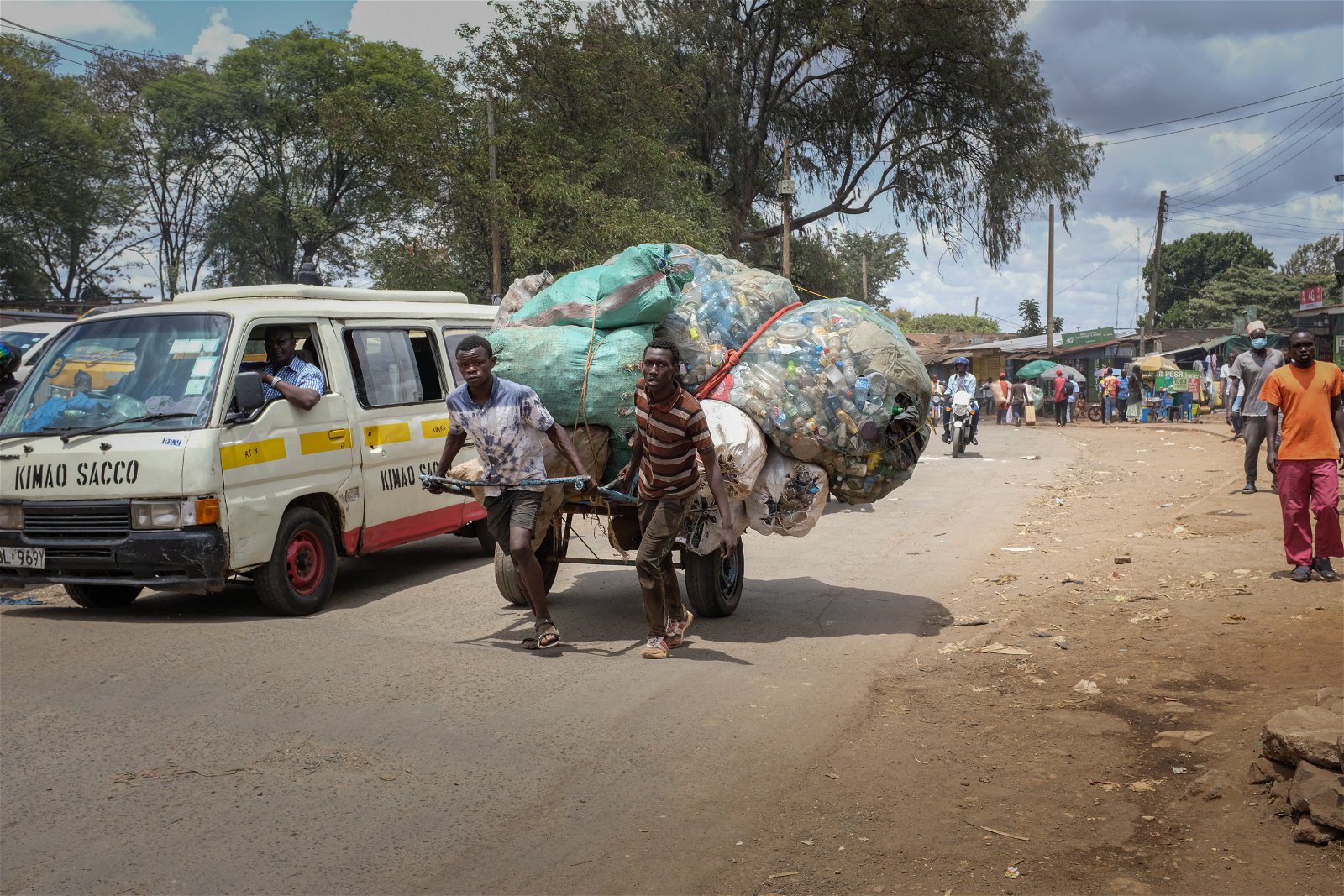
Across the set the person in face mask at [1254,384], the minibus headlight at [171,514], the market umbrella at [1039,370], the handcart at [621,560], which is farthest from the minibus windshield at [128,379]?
the market umbrella at [1039,370]

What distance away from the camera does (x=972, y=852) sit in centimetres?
386

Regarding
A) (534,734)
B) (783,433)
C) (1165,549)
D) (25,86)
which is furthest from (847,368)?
(25,86)

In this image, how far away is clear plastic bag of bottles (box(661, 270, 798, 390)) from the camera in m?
6.89

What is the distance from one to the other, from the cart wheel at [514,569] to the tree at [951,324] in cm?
8256

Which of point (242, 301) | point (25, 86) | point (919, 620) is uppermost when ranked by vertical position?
point (25, 86)

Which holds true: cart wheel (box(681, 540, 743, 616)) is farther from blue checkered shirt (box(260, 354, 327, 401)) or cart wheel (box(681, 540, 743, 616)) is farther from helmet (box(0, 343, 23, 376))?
helmet (box(0, 343, 23, 376))

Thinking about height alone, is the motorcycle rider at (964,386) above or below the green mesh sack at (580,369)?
below

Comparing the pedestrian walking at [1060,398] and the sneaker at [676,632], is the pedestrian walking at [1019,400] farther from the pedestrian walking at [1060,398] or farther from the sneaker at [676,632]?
the sneaker at [676,632]

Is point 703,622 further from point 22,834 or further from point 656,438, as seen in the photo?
point 22,834

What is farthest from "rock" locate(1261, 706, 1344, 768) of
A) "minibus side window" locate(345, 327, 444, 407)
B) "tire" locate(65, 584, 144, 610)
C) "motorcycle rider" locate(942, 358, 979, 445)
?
"motorcycle rider" locate(942, 358, 979, 445)

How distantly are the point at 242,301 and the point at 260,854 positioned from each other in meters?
5.08

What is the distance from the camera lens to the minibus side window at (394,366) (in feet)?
28.0

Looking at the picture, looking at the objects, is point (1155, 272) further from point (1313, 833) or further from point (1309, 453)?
point (1313, 833)

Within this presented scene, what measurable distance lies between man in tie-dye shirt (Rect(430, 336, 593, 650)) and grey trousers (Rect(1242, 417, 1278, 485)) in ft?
30.7
